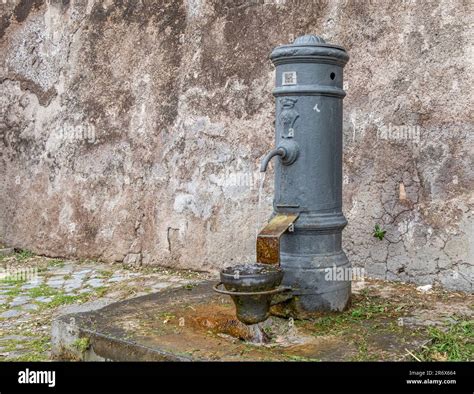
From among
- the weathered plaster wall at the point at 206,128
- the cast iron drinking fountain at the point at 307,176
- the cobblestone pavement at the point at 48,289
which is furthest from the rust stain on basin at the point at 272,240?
the weathered plaster wall at the point at 206,128

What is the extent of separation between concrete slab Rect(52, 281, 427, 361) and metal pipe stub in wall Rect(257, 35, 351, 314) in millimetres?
250

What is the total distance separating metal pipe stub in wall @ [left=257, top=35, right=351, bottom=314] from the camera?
11.9ft

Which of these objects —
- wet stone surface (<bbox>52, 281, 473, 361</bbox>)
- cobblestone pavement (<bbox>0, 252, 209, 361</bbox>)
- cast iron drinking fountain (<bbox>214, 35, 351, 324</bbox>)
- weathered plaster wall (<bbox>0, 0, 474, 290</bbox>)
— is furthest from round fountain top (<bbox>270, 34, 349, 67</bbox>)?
cobblestone pavement (<bbox>0, 252, 209, 361</bbox>)

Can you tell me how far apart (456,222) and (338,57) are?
175 centimetres

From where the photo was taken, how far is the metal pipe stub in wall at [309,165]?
11.9 ft

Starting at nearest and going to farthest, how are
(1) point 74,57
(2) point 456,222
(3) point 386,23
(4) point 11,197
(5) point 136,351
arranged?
1. (5) point 136,351
2. (2) point 456,222
3. (3) point 386,23
4. (1) point 74,57
5. (4) point 11,197

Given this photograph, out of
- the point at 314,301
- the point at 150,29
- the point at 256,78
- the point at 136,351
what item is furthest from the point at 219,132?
the point at 136,351

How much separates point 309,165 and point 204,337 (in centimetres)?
120

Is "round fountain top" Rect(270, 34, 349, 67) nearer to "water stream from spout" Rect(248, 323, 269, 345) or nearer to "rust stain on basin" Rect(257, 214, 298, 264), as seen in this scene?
"rust stain on basin" Rect(257, 214, 298, 264)

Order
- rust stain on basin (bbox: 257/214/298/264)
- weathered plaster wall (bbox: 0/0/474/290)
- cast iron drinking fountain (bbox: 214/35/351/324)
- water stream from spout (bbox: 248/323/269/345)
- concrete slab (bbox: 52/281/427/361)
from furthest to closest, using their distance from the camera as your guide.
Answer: weathered plaster wall (bbox: 0/0/474/290)
cast iron drinking fountain (bbox: 214/35/351/324)
rust stain on basin (bbox: 257/214/298/264)
water stream from spout (bbox: 248/323/269/345)
concrete slab (bbox: 52/281/427/361)

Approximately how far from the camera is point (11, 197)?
24.1ft

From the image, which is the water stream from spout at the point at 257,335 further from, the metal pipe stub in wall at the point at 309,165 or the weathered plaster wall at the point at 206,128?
the weathered plaster wall at the point at 206,128

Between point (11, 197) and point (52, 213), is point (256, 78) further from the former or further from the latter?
point (11, 197)

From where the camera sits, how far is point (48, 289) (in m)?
5.39
